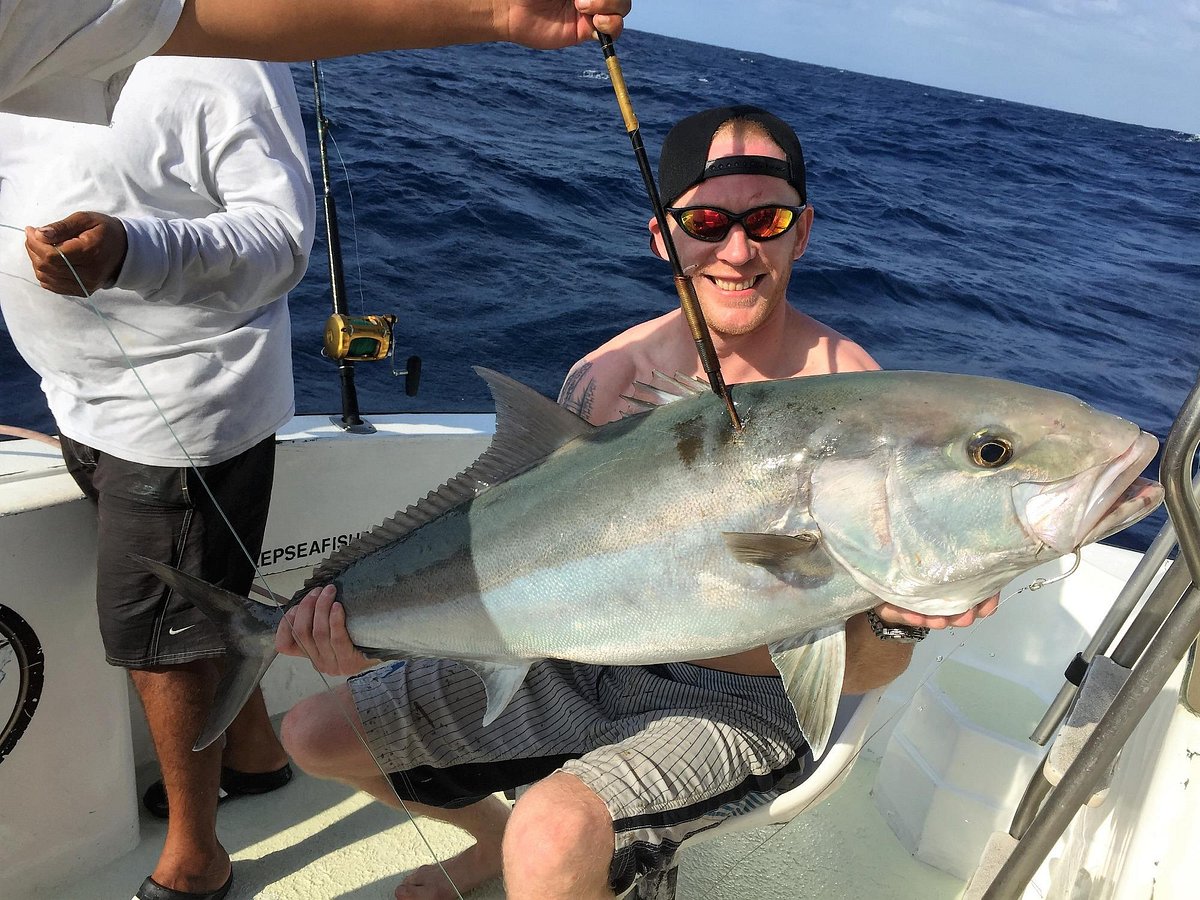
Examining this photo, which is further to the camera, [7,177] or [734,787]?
[7,177]

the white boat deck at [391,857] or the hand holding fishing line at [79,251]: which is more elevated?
the hand holding fishing line at [79,251]

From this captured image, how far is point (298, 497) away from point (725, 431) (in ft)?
5.65

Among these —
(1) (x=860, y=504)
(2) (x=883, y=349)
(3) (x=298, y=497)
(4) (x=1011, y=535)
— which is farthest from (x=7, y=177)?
(2) (x=883, y=349)

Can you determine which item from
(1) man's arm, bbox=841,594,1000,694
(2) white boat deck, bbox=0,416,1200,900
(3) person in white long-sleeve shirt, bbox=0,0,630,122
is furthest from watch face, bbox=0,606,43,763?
(1) man's arm, bbox=841,594,1000,694

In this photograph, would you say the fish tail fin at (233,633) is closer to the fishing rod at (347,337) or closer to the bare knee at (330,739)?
the bare knee at (330,739)

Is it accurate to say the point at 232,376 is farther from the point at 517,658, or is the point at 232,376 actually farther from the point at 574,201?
the point at 574,201

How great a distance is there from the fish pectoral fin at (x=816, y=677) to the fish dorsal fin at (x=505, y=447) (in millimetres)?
618

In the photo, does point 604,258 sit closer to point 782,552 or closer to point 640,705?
point 640,705

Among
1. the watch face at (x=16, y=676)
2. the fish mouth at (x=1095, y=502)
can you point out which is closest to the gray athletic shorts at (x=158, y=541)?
the watch face at (x=16, y=676)

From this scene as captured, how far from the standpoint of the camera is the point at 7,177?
2.20 m

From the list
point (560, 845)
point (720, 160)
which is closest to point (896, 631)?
point (560, 845)

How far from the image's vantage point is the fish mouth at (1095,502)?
1.54 meters

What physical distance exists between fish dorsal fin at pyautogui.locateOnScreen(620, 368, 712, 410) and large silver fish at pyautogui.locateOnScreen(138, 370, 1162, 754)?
0.11 feet

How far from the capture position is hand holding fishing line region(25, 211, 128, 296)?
6.12ft
